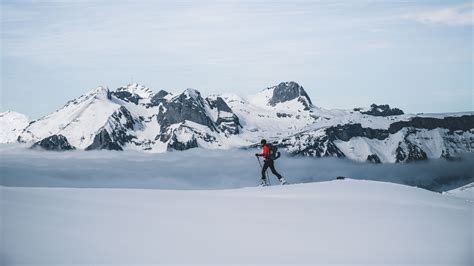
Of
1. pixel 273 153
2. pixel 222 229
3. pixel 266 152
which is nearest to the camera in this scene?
pixel 222 229

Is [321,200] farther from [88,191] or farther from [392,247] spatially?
[88,191]

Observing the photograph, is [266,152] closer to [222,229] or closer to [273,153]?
[273,153]

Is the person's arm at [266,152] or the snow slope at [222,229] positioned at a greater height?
the person's arm at [266,152]

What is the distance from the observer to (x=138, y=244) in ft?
42.3

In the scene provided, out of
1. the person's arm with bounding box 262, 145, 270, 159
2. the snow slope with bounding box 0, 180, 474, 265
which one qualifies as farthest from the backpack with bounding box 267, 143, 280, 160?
the snow slope with bounding box 0, 180, 474, 265

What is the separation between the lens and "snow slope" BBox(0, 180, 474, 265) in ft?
40.8

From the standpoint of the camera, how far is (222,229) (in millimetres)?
14445

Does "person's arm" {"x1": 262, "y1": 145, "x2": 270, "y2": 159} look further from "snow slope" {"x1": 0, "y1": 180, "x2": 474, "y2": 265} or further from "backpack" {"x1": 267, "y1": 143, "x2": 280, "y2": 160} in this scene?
"snow slope" {"x1": 0, "y1": 180, "x2": 474, "y2": 265}

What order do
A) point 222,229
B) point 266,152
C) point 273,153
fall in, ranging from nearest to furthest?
point 222,229 < point 266,152 < point 273,153

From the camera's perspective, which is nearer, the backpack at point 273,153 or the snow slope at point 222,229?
the snow slope at point 222,229

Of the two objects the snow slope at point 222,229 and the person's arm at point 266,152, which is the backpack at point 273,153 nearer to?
the person's arm at point 266,152

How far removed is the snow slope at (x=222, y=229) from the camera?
12.4 metres

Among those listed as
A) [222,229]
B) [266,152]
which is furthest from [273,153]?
[222,229]

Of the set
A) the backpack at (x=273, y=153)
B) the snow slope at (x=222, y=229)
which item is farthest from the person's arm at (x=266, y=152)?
the snow slope at (x=222, y=229)
